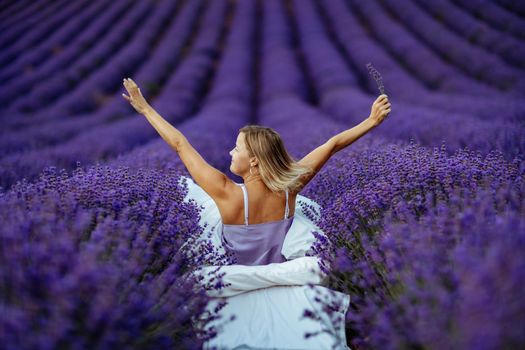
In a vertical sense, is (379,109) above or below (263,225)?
above

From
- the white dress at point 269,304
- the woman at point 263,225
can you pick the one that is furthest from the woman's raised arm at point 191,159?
the white dress at point 269,304

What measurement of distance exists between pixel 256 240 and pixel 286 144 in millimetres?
2399

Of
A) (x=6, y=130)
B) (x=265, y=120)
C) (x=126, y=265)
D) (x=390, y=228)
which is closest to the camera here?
(x=126, y=265)

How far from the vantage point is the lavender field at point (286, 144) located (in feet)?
3.31

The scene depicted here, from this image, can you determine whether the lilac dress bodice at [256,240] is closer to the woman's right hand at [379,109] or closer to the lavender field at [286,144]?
the lavender field at [286,144]

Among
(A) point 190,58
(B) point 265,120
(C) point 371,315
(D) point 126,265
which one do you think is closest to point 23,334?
(D) point 126,265

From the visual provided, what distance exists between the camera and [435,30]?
30.7 ft

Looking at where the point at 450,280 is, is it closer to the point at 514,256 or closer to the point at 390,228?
the point at 514,256

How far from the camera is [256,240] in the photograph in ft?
6.97

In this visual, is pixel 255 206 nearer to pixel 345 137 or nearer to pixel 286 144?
pixel 345 137

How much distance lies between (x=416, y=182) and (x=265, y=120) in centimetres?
516

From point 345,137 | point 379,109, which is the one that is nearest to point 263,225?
point 345,137

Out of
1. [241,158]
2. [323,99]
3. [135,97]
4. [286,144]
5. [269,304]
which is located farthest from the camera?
[323,99]

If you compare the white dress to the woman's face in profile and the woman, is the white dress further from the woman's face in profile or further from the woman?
the woman's face in profile
